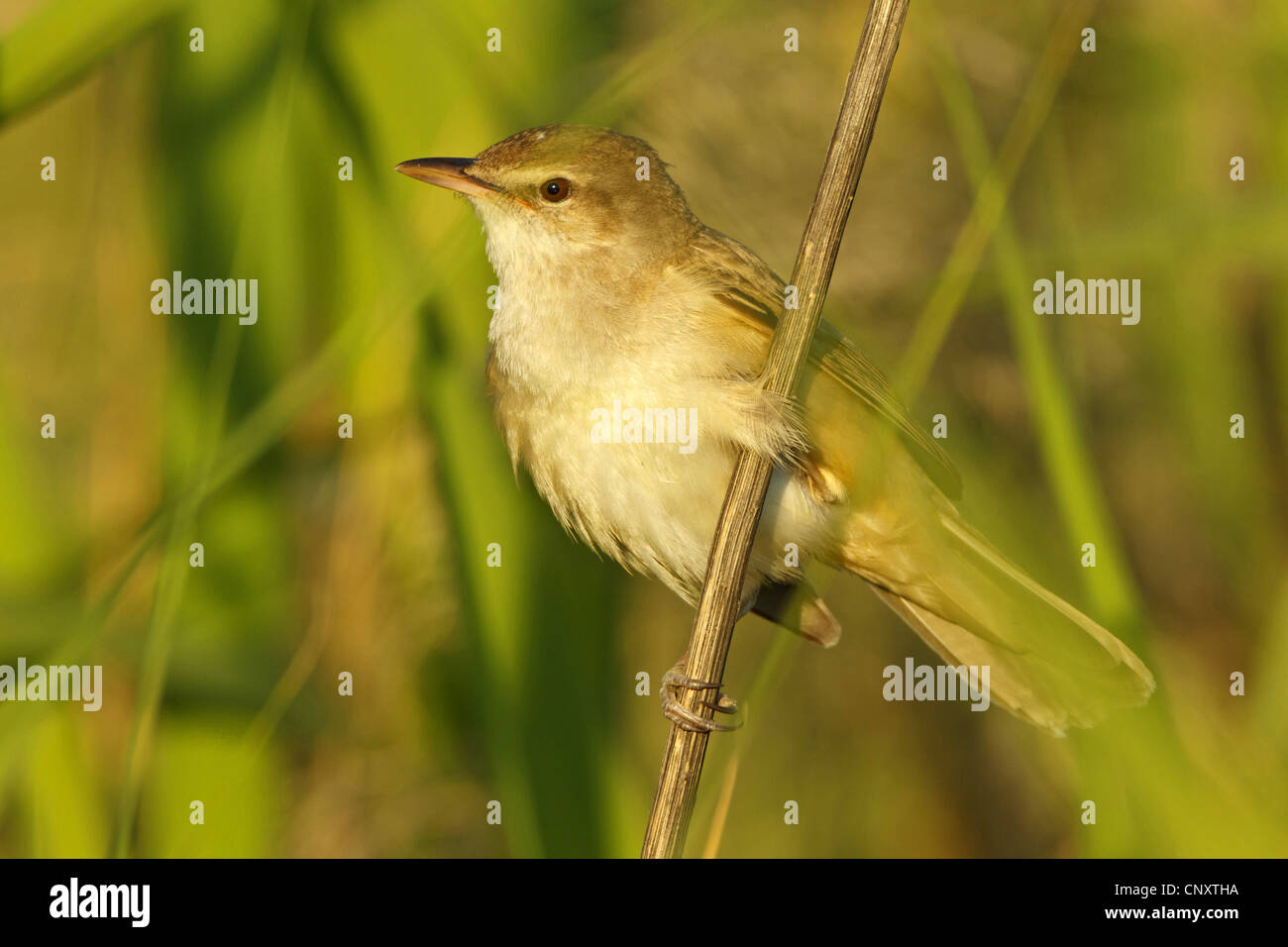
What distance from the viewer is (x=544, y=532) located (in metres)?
2.54

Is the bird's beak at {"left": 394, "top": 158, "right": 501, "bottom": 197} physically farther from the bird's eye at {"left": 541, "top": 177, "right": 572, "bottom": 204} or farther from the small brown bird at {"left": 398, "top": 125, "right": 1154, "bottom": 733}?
the bird's eye at {"left": 541, "top": 177, "right": 572, "bottom": 204}

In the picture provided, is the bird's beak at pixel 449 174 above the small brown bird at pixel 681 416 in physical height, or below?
above

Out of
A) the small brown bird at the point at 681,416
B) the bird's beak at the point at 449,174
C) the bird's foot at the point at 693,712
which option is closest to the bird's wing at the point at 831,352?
the small brown bird at the point at 681,416

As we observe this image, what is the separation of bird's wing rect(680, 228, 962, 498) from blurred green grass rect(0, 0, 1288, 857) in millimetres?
71

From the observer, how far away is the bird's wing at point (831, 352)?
8.71 feet

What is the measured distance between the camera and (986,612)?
2719 millimetres

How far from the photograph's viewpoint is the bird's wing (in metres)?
2.66
